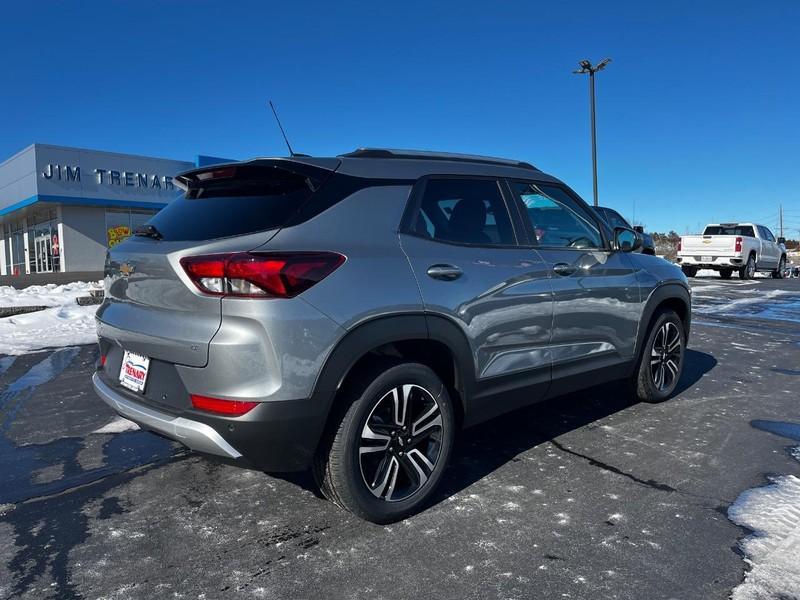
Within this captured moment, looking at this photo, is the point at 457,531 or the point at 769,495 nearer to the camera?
the point at 457,531

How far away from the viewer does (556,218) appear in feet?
13.3

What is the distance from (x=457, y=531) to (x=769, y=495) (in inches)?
70.2

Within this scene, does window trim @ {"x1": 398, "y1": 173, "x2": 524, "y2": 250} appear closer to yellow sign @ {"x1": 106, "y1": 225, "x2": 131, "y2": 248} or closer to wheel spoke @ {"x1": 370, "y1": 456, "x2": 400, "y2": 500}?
wheel spoke @ {"x1": 370, "y1": 456, "x2": 400, "y2": 500}

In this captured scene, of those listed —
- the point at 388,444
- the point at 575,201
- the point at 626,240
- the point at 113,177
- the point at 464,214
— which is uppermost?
the point at 113,177

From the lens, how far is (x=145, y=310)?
2.85 metres

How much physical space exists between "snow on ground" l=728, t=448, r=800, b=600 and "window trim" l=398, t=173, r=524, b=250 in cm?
187

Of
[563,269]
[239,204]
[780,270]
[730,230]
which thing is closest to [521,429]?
[563,269]

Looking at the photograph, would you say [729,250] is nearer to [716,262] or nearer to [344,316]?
[716,262]

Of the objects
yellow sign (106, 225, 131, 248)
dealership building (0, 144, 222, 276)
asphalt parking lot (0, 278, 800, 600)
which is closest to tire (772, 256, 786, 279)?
asphalt parking lot (0, 278, 800, 600)

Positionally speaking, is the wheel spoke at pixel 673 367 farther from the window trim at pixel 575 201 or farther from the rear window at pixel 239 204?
the rear window at pixel 239 204

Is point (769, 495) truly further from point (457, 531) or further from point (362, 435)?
point (362, 435)

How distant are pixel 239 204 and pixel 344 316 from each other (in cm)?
81

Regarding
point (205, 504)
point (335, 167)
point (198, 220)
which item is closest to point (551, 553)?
point (205, 504)

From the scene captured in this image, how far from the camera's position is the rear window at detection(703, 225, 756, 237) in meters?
21.1
